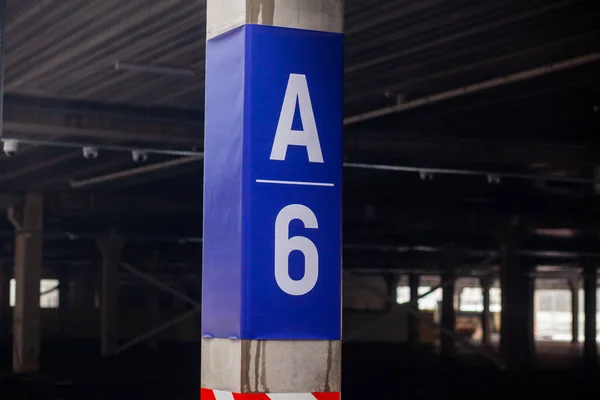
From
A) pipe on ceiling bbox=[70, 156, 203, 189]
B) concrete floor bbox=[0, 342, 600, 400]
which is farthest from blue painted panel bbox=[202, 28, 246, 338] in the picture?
concrete floor bbox=[0, 342, 600, 400]

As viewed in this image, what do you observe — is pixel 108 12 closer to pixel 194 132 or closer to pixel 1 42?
pixel 1 42

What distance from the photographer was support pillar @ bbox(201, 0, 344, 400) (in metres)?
7.00

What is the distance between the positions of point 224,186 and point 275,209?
406mm

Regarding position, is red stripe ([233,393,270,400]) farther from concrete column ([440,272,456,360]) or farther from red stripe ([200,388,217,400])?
concrete column ([440,272,456,360])

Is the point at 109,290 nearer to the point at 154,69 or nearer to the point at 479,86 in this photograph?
the point at 154,69

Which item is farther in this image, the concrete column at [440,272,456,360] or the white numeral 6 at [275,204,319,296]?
the concrete column at [440,272,456,360]

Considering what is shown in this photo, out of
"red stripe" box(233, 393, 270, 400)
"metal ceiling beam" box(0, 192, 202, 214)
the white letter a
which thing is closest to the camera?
"red stripe" box(233, 393, 270, 400)

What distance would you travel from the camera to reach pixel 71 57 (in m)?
16.6

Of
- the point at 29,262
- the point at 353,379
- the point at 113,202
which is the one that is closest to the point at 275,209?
the point at 353,379

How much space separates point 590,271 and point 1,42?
40728mm

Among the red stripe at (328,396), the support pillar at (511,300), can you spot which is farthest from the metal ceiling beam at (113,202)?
the red stripe at (328,396)

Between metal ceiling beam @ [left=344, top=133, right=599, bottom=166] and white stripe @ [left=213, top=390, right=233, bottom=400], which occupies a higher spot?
metal ceiling beam @ [left=344, top=133, right=599, bottom=166]

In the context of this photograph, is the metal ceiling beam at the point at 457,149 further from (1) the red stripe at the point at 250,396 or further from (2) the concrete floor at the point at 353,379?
(1) the red stripe at the point at 250,396

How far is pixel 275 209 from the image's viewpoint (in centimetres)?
707
